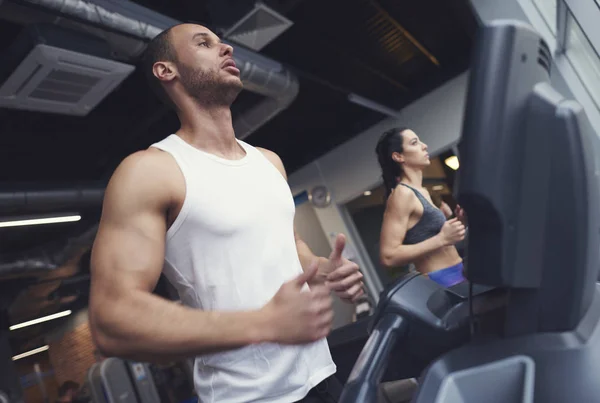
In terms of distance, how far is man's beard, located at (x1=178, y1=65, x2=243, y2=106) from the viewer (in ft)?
3.68

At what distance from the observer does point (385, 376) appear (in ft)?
2.35

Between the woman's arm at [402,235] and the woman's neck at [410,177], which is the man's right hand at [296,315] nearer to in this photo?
the woman's arm at [402,235]

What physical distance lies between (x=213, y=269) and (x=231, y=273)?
0.03 meters

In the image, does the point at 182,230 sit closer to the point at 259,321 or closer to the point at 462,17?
the point at 259,321

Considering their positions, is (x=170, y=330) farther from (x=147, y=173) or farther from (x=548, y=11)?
(x=548, y=11)

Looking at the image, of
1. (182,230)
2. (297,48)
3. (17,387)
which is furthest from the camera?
(17,387)

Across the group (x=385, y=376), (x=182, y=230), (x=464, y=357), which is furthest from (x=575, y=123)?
(x=182, y=230)

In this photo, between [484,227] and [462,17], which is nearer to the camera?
[484,227]

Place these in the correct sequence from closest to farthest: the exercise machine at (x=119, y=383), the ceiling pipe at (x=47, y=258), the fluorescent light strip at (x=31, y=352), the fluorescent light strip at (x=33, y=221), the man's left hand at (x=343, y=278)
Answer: the man's left hand at (x=343, y=278), the fluorescent light strip at (x=33, y=221), the exercise machine at (x=119, y=383), the ceiling pipe at (x=47, y=258), the fluorescent light strip at (x=31, y=352)

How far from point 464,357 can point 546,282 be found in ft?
0.41

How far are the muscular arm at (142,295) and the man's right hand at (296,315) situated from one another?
2cm

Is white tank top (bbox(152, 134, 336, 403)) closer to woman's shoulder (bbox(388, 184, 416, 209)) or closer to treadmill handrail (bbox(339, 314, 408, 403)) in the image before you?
treadmill handrail (bbox(339, 314, 408, 403))

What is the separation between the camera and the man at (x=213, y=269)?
2.18ft

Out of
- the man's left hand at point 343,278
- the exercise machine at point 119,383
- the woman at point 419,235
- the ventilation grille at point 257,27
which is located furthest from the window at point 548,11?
the exercise machine at point 119,383
